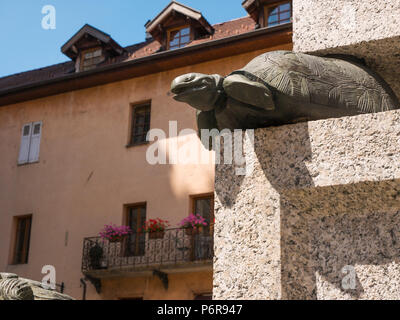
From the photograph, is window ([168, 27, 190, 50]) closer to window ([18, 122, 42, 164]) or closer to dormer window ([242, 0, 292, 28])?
dormer window ([242, 0, 292, 28])

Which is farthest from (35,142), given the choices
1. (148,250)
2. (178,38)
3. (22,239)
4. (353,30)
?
(353,30)

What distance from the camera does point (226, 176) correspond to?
2.39 meters

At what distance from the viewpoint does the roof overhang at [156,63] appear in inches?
729


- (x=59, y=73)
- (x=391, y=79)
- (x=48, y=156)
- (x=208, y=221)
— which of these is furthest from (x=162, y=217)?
(x=391, y=79)

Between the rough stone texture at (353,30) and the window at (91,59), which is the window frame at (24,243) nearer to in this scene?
the window at (91,59)

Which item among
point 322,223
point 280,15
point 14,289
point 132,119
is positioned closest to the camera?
point 322,223

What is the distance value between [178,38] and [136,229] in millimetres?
6135

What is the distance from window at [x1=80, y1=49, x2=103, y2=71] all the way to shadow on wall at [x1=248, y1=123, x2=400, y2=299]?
20745 mm

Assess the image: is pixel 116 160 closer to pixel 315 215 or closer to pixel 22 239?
pixel 22 239

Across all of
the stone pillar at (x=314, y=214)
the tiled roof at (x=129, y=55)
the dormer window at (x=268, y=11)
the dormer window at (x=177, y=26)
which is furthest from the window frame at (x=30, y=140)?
→ the stone pillar at (x=314, y=214)

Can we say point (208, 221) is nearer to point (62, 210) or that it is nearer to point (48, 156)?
point (62, 210)

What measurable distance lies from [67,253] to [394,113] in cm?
1880

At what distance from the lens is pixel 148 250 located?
61.5ft

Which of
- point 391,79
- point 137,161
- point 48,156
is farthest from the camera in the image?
point 48,156
